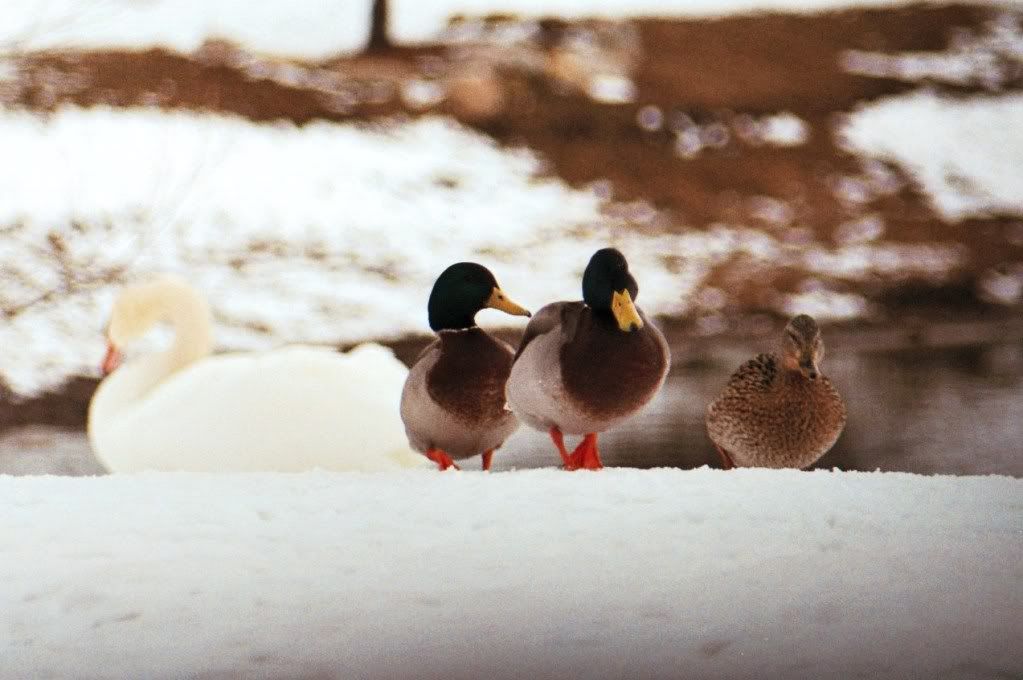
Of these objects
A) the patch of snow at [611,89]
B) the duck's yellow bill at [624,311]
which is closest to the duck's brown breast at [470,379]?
the duck's yellow bill at [624,311]

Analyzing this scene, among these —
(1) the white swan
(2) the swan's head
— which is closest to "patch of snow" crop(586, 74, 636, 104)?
(2) the swan's head

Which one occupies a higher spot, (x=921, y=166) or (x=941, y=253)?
(x=921, y=166)

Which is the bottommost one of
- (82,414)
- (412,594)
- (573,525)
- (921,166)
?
(412,594)

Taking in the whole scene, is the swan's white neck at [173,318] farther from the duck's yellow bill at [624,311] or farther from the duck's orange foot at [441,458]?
the duck's yellow bill at [624,311]

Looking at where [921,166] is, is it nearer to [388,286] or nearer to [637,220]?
[637,220]

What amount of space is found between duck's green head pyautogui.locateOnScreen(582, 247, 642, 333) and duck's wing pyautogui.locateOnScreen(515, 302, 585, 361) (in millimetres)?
42

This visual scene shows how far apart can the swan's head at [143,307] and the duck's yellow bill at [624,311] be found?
1.31 metres

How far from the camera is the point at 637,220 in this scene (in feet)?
22.1

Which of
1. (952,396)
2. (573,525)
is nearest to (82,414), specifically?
(952,396)

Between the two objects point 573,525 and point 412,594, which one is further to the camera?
point 573,525

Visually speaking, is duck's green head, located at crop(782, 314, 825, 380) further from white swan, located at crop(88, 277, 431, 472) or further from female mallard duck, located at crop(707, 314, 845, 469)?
white swan, located at crop(88, 277, 431, 472)

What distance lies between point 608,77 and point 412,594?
6.74 metres

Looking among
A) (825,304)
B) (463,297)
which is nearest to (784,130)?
(825,304)

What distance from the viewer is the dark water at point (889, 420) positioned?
3.51 m
